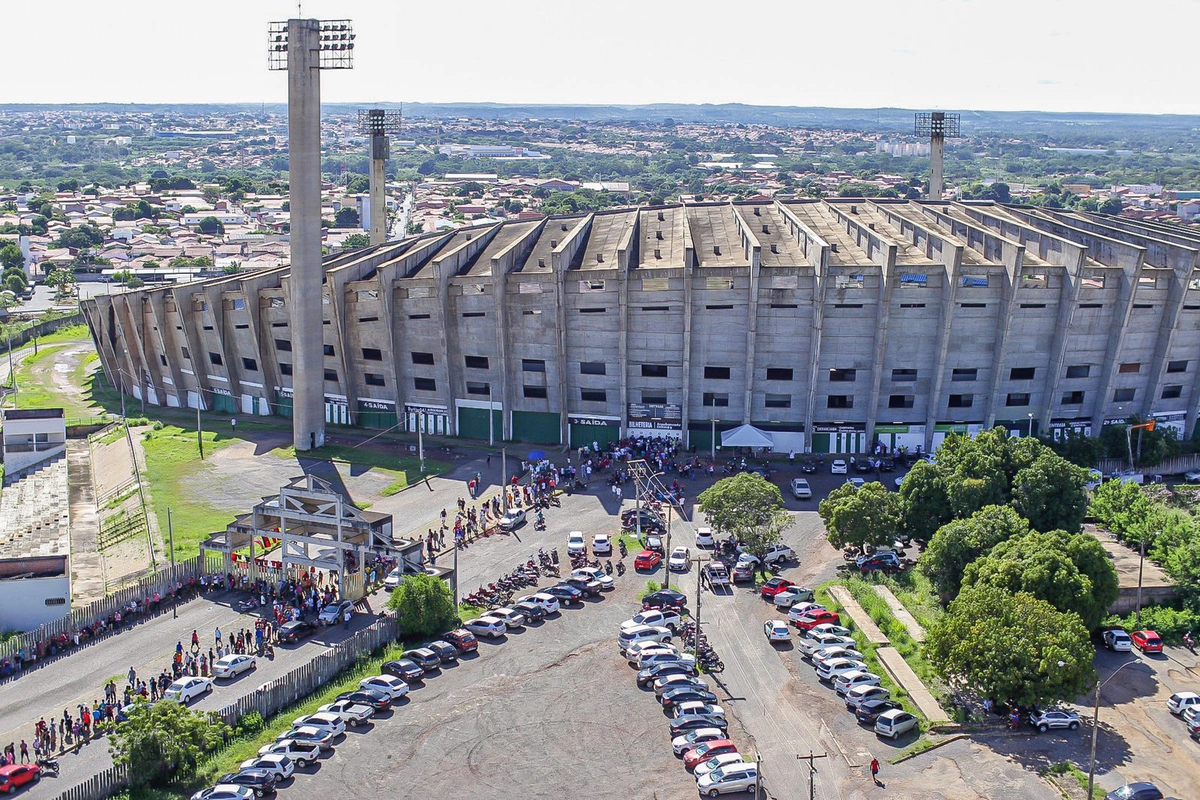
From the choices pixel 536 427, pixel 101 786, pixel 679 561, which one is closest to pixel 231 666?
pixel 101 786

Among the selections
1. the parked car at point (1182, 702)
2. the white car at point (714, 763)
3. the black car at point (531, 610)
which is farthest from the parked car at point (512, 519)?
the parked car at point (1182, 702)

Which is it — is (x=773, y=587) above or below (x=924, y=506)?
below

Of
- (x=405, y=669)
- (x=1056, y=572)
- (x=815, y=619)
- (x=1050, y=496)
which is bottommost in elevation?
(x=405, y=669)

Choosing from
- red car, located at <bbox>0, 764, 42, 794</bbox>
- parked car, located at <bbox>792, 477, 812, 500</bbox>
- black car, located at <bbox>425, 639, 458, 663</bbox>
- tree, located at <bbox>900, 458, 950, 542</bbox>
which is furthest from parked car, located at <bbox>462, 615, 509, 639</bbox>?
parked car, located at <bbox>792, 477, 812, 500</bbox>

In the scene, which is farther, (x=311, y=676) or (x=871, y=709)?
(x=311, y=676)

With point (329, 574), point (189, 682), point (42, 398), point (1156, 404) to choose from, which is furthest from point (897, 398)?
point (42, 398)

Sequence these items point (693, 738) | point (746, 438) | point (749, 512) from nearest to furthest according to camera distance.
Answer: point (693, 738) < point (749, 512) < point (746, 438)

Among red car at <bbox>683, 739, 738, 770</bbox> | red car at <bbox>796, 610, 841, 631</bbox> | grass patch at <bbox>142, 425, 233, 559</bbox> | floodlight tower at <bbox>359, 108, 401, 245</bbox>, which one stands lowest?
grass patch at <bbox>142, 425, 233, 559</bbox>

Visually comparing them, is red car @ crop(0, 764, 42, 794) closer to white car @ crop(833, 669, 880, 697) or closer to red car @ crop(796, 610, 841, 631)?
white car @ crop(833, 669, 880, 697)

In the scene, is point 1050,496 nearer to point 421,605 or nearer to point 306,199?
point 421,605
